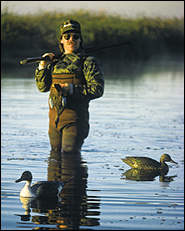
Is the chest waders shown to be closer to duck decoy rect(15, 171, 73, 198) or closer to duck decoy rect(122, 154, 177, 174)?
duck decoy rect(122, 154, 177, 174)

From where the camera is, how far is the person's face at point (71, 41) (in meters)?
9.34

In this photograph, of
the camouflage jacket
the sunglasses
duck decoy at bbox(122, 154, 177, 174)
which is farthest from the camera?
duck decoy at bbox(122, 154, 177, 174)

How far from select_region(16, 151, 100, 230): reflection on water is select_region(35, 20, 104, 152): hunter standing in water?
583mm

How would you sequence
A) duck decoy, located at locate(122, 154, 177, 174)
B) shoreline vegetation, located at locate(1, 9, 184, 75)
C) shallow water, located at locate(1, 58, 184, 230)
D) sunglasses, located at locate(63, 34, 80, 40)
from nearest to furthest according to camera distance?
shallow water, located at locate(1, 58, 184, 230) → sunglasses, located at locate(63, 34, 80, 40) → duck decoy, located at locate(122, 154, 177, 174) → shoreline vegetation, located at locate(1, 9, 184, 75)

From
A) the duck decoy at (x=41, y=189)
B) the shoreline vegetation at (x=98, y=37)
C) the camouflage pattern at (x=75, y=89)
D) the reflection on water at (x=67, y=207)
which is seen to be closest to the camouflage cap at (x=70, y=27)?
the camouflage pattern at (x=75, y=89)

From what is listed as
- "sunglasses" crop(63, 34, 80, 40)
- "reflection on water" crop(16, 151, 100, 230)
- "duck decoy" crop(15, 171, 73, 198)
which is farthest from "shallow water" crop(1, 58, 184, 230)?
"sunglasses" crop(63, 34, 80, 40)

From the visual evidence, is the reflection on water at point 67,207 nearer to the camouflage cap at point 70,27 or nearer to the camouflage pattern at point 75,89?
the camouflage pattern at point 75,89

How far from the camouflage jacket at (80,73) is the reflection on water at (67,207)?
42.2 inches

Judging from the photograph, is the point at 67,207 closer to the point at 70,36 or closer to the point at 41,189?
the point at 41,189

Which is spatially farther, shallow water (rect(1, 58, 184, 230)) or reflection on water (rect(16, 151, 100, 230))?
shallow water (rect(1, 58, 184, 230))

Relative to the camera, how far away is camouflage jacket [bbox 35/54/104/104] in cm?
920

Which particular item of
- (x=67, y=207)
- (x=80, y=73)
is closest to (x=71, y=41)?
(x=80, y=73)

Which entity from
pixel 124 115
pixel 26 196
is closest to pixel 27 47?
pixel 124 115

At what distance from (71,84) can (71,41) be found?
1.87 ft
